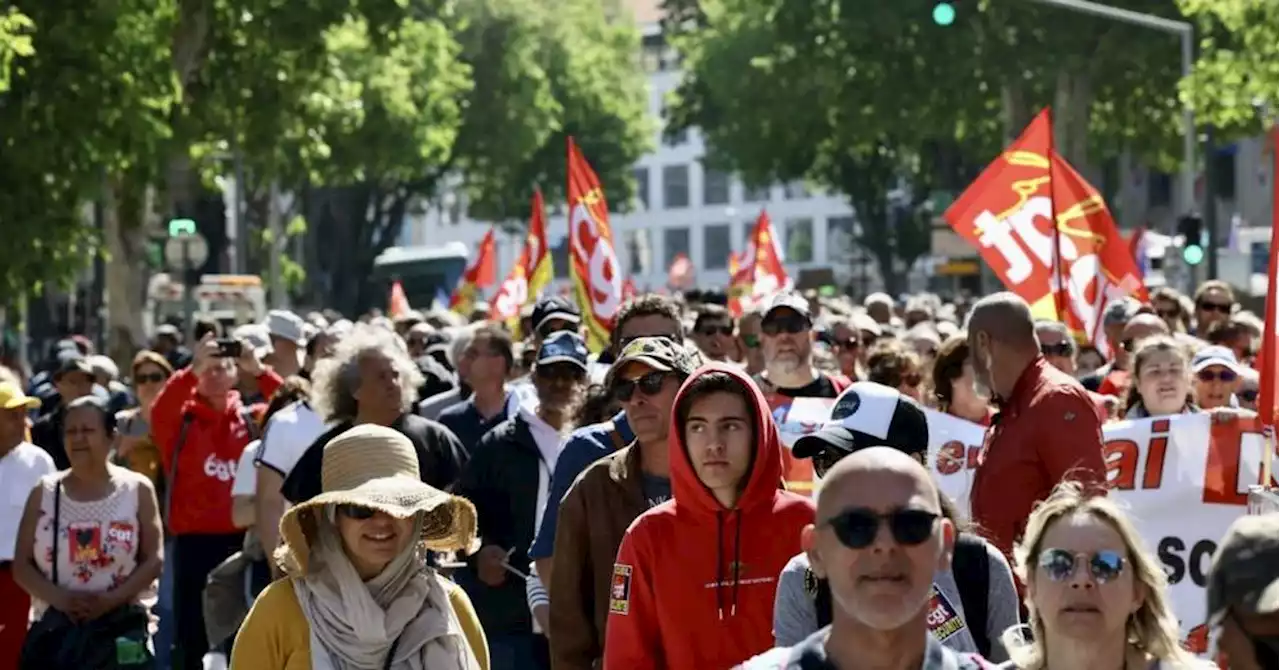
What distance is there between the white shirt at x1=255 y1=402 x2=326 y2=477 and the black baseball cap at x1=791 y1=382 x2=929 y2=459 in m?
4.29

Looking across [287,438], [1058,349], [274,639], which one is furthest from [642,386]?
[1058,349]

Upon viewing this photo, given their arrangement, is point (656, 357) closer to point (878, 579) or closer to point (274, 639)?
point (274, 639)

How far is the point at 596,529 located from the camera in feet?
23.2

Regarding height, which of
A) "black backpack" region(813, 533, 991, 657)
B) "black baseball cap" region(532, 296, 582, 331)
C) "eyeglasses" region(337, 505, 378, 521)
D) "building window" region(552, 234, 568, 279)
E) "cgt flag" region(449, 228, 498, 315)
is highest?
"black baseball cap" region(532, 296, 582, 331)

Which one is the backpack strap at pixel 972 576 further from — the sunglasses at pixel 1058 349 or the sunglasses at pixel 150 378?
the sunglasses at pixel 150 378

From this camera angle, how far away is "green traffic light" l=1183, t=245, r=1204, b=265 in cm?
3116

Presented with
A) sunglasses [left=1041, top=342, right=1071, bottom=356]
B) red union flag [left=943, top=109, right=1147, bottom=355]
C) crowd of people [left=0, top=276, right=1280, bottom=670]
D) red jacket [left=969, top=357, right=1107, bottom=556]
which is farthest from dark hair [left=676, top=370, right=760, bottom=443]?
red union flag [left=943, top=109, right=1147, bottom=355]

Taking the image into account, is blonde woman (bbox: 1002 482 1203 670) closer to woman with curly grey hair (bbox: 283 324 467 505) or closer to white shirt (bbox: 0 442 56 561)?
woman with curly grey hair (bbox: 283 324 467 505)

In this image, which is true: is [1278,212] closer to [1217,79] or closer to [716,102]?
[1217,79]

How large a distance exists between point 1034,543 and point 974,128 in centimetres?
4345

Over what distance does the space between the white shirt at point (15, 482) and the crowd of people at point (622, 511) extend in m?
0.01

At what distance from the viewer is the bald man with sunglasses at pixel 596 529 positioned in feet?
23.1

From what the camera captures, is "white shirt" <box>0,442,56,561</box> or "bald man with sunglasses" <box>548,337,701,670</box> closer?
"bald man with sunglasses" <box>548,337,701,670</box>

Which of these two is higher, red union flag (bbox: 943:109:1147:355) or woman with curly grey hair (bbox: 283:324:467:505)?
red union flag (bbox: 943:109:1147:355)
